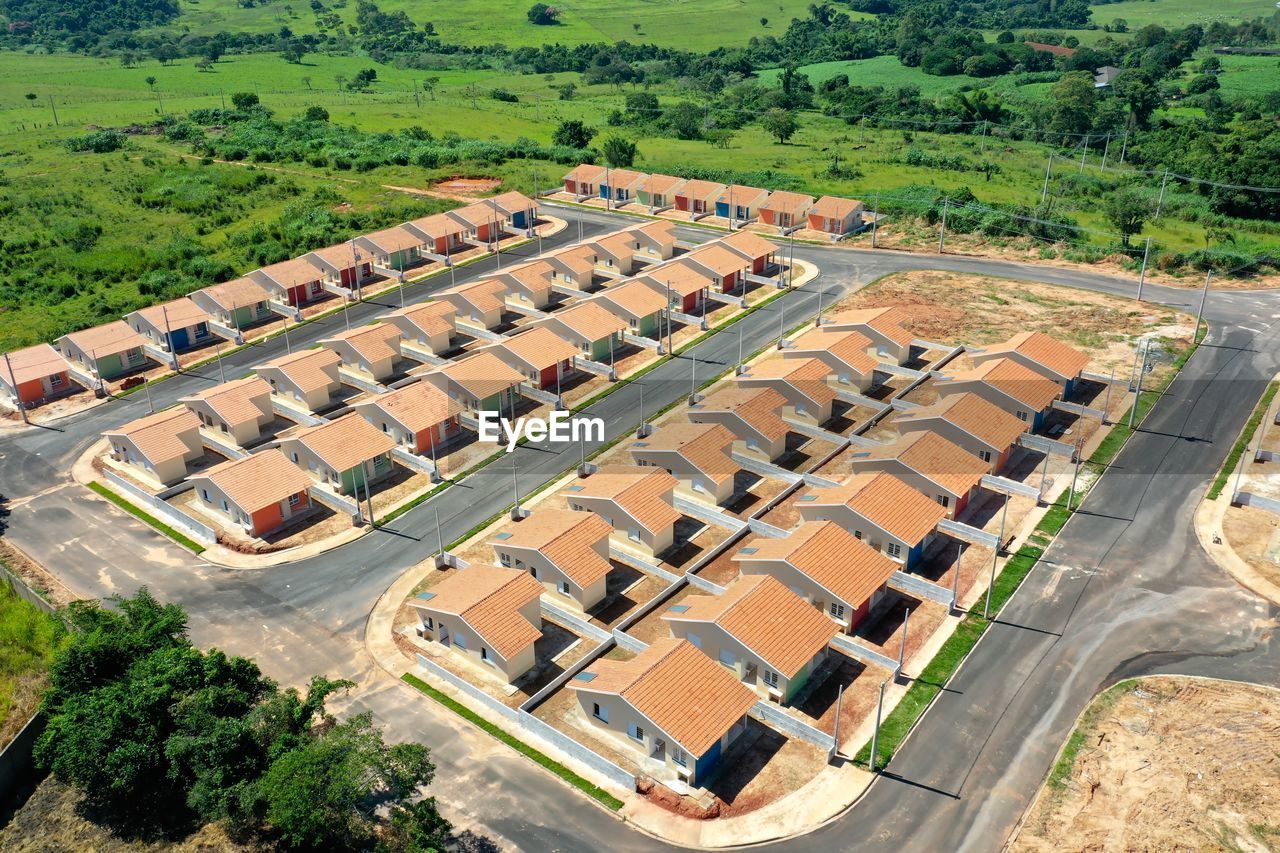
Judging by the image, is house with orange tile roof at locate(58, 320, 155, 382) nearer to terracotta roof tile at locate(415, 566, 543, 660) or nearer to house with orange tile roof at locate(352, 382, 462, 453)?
house with orange tile roof at locate(352, 382, 462, 453)

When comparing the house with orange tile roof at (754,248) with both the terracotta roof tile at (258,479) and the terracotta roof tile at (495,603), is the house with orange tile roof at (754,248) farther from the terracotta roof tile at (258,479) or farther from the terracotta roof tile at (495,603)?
the terracotta roof tile at (495,603)

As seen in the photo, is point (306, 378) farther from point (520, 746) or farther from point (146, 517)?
point (520, 746)

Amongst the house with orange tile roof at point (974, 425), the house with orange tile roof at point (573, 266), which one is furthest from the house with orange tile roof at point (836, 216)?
the house with orange tile roof at point (974, 425)

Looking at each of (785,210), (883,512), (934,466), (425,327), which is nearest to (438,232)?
(425,327)

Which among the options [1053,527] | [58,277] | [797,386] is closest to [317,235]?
[58,277]

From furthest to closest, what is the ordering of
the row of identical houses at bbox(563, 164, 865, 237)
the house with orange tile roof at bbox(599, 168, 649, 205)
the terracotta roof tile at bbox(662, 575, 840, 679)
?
the house with orange tile roof at bbox(599, 168, 649, 205)
the row of identical houses at bbox(563, 164, 865, 237)
the terracotta roof tile at bbox(662, 575, 840, 679)

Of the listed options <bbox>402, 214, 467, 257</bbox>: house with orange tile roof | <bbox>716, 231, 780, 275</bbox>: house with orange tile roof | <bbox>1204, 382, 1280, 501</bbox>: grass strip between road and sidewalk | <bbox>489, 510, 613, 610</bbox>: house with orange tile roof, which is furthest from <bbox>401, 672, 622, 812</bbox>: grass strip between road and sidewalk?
<bbox>402, 214, 467, 257</bbox>: house with orange tile roof

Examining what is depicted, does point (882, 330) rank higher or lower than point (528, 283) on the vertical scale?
lower
